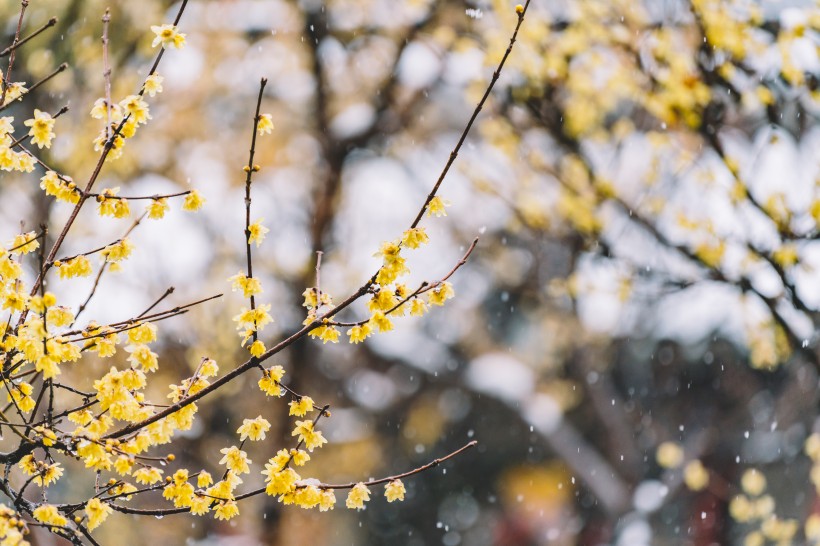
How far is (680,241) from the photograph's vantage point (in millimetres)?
4930

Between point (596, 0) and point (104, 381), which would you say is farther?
point (596, 0)

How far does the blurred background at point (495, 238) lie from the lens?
16.4ft

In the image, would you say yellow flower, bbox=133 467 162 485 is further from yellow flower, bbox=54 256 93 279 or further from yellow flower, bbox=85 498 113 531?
yellow flower, bbox=54 256 93 279

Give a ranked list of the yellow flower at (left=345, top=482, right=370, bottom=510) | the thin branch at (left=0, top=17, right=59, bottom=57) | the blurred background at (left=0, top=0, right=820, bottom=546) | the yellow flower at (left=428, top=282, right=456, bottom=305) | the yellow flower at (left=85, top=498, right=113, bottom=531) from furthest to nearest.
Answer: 1. the blurred background at (left=0, top=0, right=820, bottom=546)
2. the yellow flower at (left=345, top=482, right=370, bottom=510)
3. the yellow flower at (left=428, top=282, right=456, bottom=305)
4. the yellow flower at (left=85, top=498, right=113, bottom=531)
5. the thin branch at (left=0, top=17, right=59, bottom=57)

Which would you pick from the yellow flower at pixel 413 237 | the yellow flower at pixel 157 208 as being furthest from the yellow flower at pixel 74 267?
the yellow flower at pixel 413 237

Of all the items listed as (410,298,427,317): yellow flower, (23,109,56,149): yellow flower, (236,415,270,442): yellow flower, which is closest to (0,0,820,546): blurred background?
(410,298,427,317): yellow flower

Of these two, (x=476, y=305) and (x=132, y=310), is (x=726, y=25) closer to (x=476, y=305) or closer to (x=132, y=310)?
(x=132, y=310)

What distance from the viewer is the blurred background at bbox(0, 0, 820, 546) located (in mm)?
4984

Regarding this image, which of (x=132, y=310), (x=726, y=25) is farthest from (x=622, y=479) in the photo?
(x=726, y=25)

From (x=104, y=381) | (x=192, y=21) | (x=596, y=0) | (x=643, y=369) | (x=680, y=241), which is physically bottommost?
(x=643, y=369)

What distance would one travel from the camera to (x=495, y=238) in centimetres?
1291

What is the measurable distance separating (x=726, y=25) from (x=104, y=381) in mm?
3993

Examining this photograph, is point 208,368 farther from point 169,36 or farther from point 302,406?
point 169,36

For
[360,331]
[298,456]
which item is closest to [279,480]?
[298,456]
